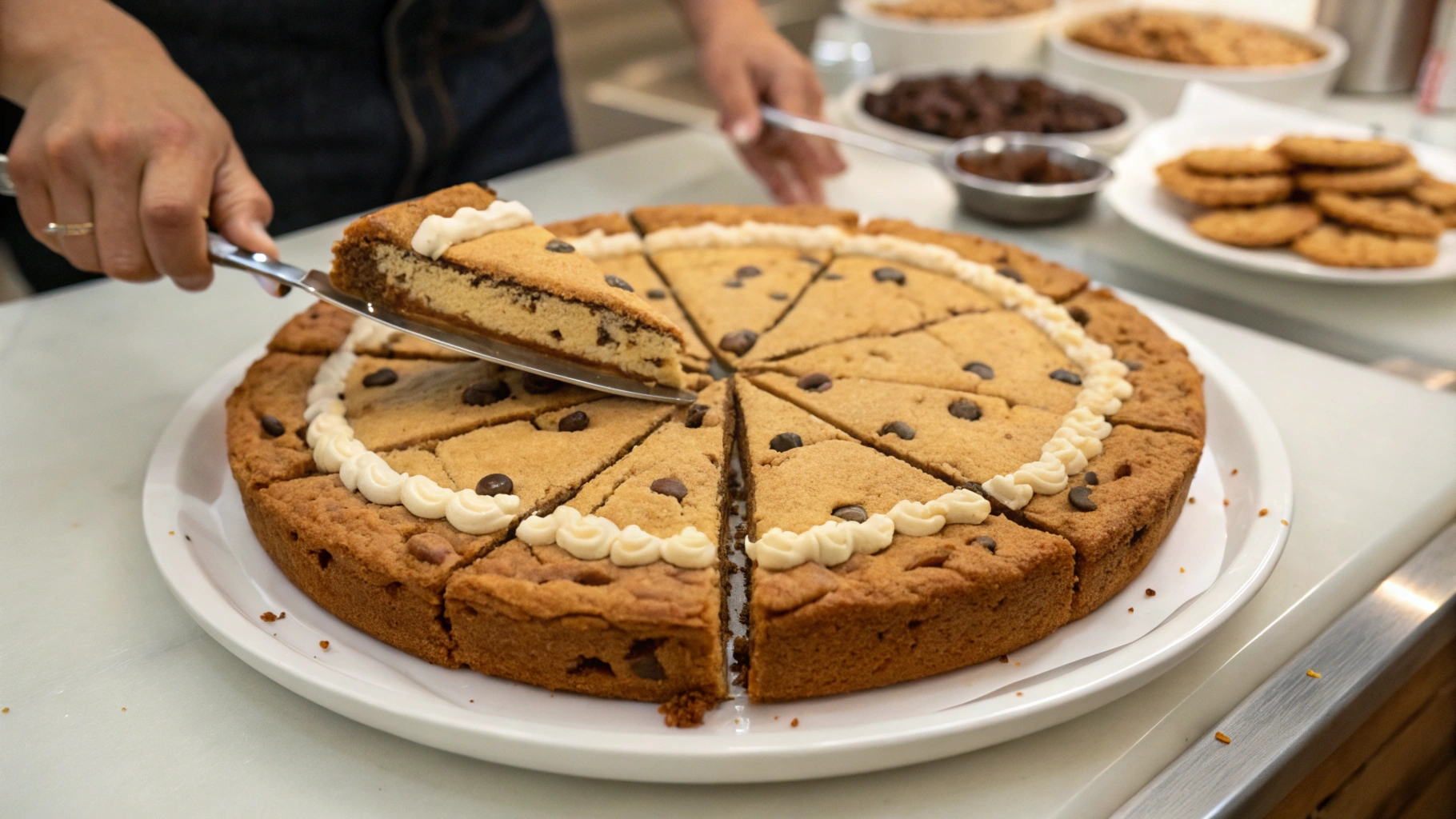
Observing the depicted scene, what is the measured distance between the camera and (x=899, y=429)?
7.92ft

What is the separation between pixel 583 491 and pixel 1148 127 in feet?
11.3

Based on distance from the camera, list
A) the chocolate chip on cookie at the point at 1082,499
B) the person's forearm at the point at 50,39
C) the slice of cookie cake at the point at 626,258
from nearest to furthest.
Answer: the chocolate chip on cookie at the point at 1082,499
the person's forearm at the point at 50,39
the slice of cookie cake at the point at 626,258

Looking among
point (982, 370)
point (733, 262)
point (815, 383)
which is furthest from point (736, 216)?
point (982, 370)

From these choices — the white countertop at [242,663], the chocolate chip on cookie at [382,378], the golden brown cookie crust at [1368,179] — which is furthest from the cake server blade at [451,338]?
the golden brown cookie crust at [1368,179]

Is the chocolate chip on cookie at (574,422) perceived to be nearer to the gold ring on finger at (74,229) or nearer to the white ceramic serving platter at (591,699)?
the white ceramic serving platter at (591,699)

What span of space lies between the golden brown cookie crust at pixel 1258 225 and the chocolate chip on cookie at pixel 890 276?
1.21m

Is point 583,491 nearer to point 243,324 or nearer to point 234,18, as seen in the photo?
point 243,324

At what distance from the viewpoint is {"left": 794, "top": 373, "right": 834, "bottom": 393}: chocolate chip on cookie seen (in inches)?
105

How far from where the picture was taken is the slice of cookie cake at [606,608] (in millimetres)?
1838

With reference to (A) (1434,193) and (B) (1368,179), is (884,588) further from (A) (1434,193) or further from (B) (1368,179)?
(A) (1434,193)

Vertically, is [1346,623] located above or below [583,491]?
below

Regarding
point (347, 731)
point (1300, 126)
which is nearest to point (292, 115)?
point (347, 731)

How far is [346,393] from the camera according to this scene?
260 centimetres

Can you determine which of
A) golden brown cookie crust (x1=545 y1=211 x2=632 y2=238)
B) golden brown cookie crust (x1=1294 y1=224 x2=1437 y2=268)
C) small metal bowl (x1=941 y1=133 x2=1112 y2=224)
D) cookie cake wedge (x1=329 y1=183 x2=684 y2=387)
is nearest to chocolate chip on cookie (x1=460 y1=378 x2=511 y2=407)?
cookie cake wedge (x1=329 y1=183 x2=684 y2=387)
